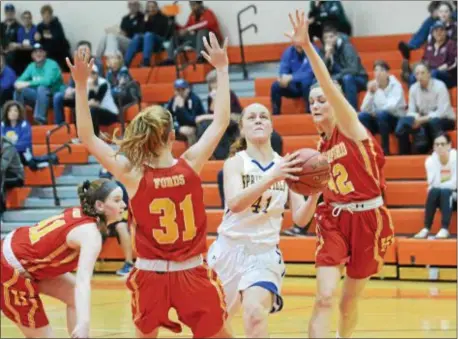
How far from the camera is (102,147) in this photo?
5.67 meters

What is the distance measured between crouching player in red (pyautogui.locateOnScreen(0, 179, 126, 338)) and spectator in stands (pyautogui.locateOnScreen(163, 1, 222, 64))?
10.2 m

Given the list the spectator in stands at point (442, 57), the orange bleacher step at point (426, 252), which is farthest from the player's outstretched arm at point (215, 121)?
the spectator in stands at point (442, 57)

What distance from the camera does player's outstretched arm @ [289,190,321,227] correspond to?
666cm

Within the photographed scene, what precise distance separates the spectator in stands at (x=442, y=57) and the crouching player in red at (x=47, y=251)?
8011mm

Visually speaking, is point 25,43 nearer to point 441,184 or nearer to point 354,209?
point 441,184

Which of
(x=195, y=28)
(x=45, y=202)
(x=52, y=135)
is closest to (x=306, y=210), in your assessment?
(x=45, y=202)

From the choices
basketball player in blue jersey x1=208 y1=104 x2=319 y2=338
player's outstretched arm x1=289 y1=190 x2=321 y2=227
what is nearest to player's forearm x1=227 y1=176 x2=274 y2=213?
basketball player in blue jersey x1=208 y1=104 x2=319 y2=338

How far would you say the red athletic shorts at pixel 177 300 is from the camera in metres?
5.65

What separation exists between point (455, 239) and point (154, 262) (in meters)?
6.96

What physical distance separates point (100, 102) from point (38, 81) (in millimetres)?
1766

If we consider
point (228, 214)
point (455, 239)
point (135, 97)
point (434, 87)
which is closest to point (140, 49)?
point (135, 97)

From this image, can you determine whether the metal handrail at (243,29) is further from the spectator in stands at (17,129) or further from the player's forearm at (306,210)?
the player's forearm at (306,210)

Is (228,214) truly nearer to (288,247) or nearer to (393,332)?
(393,332)

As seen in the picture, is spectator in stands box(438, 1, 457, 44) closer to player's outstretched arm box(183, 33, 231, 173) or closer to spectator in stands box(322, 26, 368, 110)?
spectator in stands box(322, 26, 368, 110)
